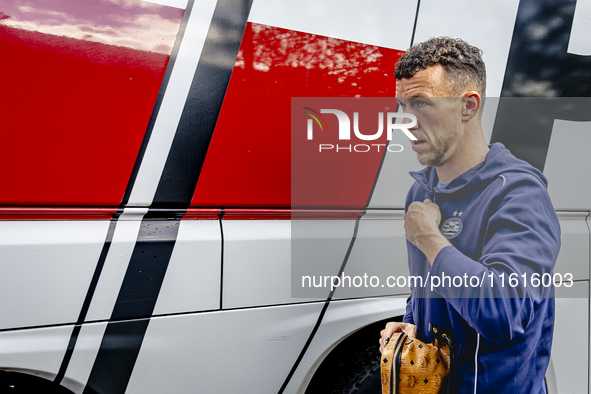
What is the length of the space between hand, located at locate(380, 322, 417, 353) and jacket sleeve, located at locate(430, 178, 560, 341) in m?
0.32

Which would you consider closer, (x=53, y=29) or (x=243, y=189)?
(x=53, y=29)

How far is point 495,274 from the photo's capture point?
1167 mm

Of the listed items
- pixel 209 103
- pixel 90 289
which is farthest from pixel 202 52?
pixel 90 289

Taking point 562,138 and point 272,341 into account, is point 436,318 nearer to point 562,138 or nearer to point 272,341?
point 272,341

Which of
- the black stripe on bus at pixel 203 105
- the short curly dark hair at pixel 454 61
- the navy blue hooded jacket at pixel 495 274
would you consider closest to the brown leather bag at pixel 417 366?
the navy blue hooded jacket at pixel 495 274

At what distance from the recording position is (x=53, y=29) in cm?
133

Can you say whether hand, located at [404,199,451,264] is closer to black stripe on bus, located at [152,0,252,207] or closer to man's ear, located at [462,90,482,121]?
man's ear, located at [462,90,482,121]

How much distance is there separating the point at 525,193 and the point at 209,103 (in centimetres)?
122

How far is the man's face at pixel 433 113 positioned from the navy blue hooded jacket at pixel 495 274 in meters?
0.10

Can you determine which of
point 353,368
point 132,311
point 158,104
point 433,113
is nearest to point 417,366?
point 353,368

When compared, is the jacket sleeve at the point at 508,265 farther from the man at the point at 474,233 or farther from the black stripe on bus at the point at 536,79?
the black stripe on bus at the point at 536,79

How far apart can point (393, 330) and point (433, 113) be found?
3.04ft

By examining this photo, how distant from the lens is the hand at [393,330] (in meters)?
1.56

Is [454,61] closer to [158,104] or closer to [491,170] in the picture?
[491,170]
